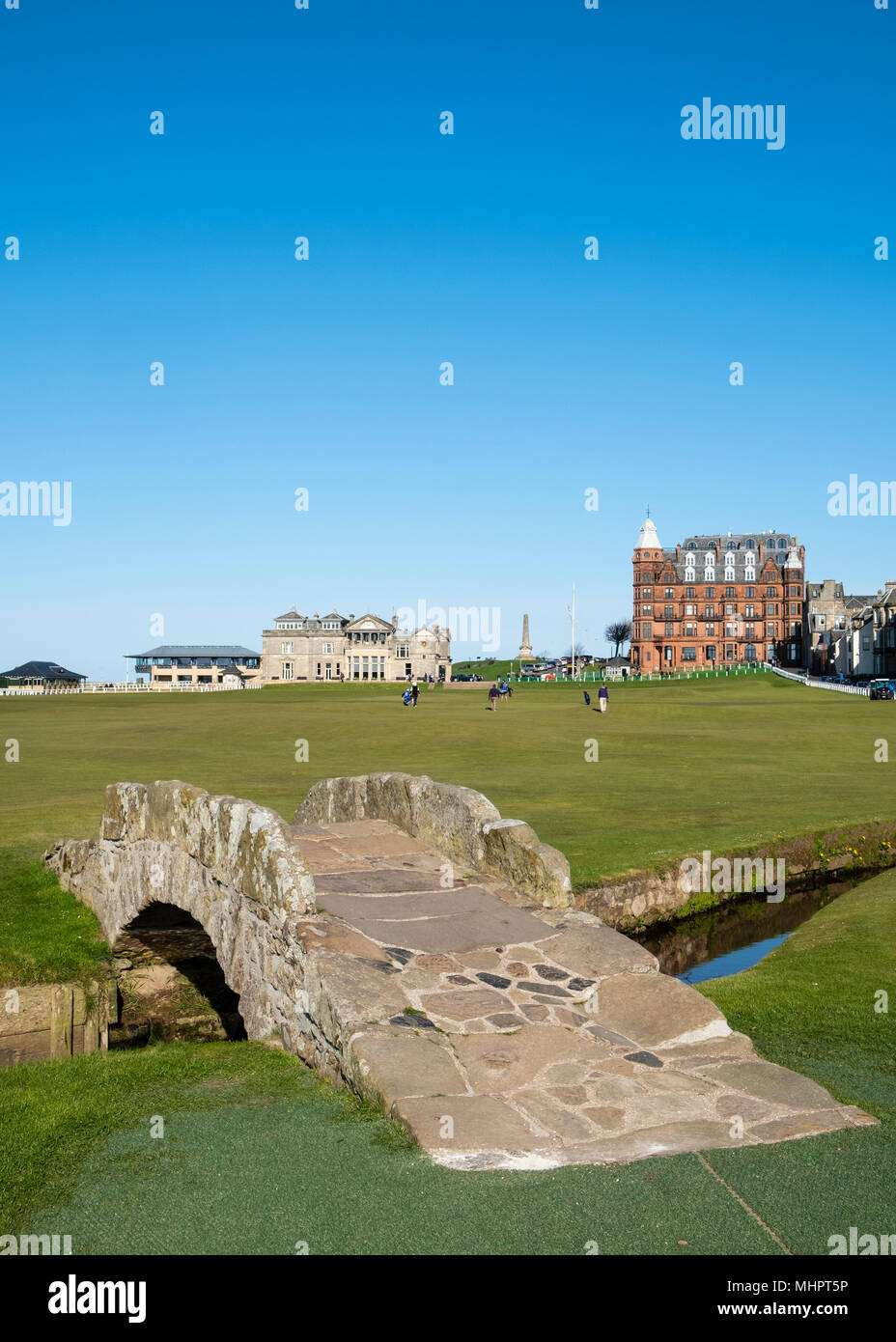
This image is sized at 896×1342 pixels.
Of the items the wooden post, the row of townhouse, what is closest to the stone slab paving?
the wooden post

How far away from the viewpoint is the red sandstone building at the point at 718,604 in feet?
513

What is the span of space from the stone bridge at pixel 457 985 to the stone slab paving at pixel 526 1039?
0.02 m

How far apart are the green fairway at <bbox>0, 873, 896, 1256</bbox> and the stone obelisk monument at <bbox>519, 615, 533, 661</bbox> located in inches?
6834

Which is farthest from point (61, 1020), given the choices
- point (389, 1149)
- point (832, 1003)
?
point (832, 1003)

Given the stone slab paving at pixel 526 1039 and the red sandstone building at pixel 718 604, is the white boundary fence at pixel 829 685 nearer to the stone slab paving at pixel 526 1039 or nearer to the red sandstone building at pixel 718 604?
the red sandstone building at pixel 718 604

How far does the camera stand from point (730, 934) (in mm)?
19328

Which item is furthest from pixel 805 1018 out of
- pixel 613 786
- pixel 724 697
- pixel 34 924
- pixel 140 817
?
pixel 724 697

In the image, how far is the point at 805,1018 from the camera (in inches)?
428

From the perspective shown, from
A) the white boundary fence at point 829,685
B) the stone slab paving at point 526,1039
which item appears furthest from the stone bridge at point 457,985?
the white boundary fence at point 829,685

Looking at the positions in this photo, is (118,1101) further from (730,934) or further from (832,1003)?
(730,934)

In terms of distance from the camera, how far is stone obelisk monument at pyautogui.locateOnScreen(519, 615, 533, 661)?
182000 millimetres

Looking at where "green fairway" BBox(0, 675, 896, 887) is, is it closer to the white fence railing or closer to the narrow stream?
the narrow stream

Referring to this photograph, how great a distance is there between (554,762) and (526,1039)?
95.6ft
